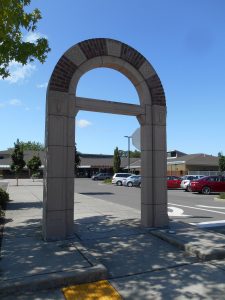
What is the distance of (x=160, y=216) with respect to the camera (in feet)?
29.9

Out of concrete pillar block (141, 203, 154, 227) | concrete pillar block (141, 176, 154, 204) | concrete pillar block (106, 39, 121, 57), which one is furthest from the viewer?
concrete pillar block (141, 176, 154, 204)

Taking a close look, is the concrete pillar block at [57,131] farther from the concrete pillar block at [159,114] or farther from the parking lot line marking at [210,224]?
the parking lot line marking at [210,224]

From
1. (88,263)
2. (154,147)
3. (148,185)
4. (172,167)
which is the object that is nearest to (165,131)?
(154,147)

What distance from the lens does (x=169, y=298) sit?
180 inches

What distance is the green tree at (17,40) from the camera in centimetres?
832

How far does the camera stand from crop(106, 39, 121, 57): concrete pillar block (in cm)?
884

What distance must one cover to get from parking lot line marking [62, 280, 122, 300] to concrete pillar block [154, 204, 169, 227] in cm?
414

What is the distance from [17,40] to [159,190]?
5963 millimetres

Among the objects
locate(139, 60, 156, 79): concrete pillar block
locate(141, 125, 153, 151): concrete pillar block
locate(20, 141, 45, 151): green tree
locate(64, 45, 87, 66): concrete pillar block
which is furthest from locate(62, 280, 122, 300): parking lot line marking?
locate(20, 141, 45, 151): green tree

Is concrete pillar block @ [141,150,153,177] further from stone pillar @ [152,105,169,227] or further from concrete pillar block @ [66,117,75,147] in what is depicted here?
concrete pillar block @ [66,117,75,147]

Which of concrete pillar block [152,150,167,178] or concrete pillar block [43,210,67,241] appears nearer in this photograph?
concrete pillar block [43,210,67,241]

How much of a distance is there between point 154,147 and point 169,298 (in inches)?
204

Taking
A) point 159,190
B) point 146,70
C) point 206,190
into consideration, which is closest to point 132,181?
point 206,190

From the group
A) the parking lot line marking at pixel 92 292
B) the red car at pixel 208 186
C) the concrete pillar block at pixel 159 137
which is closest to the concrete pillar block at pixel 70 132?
the concrete pillar block at pixel 159 137
